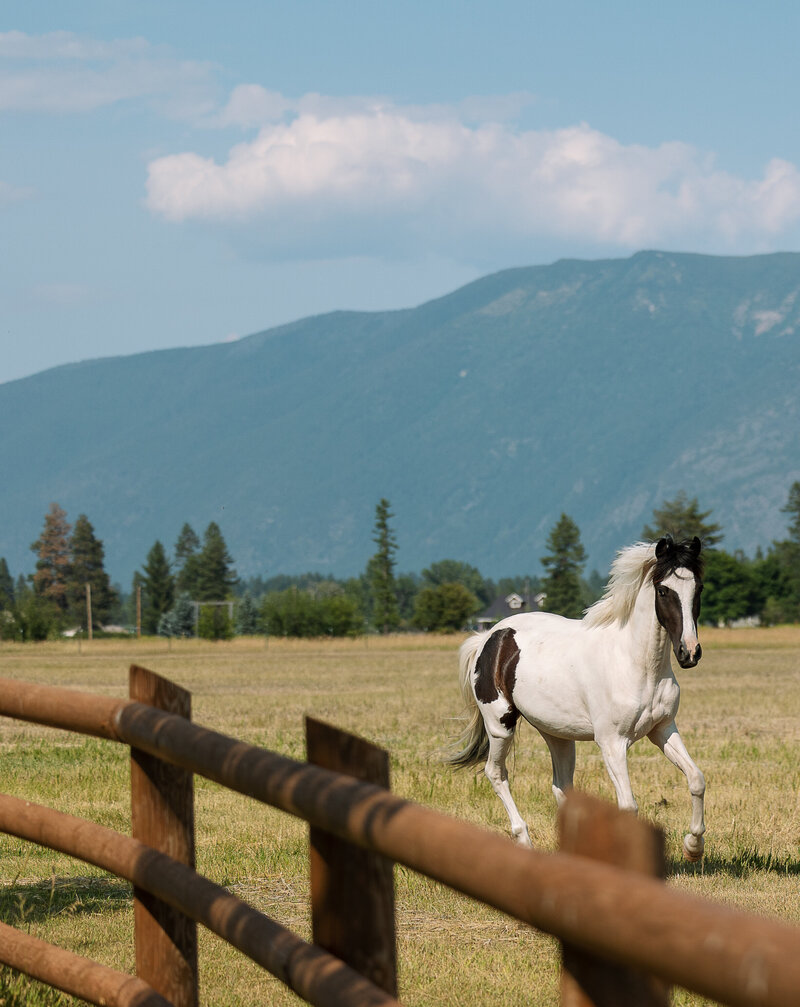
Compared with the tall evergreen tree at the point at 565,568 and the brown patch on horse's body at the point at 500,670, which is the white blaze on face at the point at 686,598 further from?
the tall evergreen tree at the point at 565,568

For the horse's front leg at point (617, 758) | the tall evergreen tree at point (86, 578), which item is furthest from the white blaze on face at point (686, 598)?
the tall evergreen tree at point (86, 578)

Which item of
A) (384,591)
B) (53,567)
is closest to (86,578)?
(53,567)

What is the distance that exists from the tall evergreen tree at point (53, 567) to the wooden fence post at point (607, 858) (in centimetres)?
16394

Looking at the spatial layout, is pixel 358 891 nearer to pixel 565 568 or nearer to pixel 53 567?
pixel 565 568

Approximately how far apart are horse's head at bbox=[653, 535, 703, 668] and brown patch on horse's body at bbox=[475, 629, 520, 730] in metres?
1.75

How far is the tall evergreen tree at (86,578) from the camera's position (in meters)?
156

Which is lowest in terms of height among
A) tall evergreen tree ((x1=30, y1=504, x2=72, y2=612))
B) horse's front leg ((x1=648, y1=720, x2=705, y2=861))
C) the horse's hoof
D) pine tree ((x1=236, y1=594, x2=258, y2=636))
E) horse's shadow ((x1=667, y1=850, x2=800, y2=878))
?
pine tree ((x1=236, y1=594, x2=258, y2=636))

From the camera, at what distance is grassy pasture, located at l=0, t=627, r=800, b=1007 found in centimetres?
678

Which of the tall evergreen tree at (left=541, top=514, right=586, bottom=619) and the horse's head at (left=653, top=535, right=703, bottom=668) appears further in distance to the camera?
the tall evergreen tree at (left=541, top=514, right=586, bottom=619)

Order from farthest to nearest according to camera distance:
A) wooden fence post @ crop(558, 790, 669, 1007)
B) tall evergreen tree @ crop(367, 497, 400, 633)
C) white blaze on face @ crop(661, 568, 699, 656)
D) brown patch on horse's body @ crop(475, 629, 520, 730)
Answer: tall evergreen tree @ crop(367, 497, 400, 633)
brown patch on horse's body @ crop(475, 629, 520, 730)
white blaze on face @ crop(661, 568, 699, 656)
wooden fence post @ crop(558, 790, 669, 1007)

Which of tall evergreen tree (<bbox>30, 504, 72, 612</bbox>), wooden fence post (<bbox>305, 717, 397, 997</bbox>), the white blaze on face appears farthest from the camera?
tall evergreen tree (<bbox>30, 504, 72, 612</bbox>)

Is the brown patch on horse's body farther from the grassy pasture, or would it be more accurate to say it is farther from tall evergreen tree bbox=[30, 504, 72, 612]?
tall evergreen tree bbox=[30, 504, 72, 612]

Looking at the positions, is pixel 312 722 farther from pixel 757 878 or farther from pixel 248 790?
pixel 757 878

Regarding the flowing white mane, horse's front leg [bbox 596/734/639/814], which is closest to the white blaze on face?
the flowing white mane
